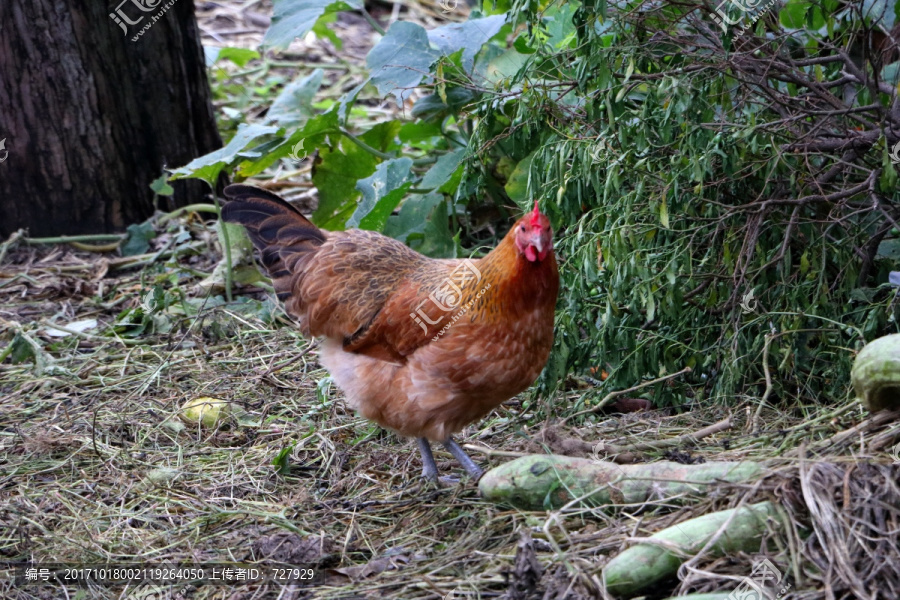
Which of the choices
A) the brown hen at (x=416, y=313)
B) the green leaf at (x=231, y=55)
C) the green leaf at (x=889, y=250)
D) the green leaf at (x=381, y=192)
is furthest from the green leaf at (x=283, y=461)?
the green leaf at (x=231, y=55)

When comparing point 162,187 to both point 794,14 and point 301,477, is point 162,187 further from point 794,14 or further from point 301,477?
point 794,14

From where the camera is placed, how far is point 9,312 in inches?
209

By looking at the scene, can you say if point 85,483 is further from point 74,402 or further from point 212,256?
point 212,256

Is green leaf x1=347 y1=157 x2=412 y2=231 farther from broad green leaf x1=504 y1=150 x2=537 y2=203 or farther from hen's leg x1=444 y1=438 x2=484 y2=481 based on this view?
hen's leg x1=444 y1=438 x2=484 y2=481

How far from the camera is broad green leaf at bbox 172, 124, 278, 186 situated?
512 cm

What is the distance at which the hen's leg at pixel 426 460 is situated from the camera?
3652 mm

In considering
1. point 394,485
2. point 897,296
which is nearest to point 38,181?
point 394,485

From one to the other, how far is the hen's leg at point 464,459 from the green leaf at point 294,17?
3.03 meters

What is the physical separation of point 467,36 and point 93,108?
2702 millimetres

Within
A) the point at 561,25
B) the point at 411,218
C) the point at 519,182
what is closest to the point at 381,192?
the point at 411,218

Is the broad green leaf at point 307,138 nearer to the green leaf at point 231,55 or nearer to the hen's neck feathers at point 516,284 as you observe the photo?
the hen's neck feathers at point 516,284

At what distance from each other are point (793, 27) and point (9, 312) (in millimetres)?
4851

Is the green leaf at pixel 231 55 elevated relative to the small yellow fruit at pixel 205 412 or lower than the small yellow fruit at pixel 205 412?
elevated

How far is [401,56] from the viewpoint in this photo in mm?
4984
